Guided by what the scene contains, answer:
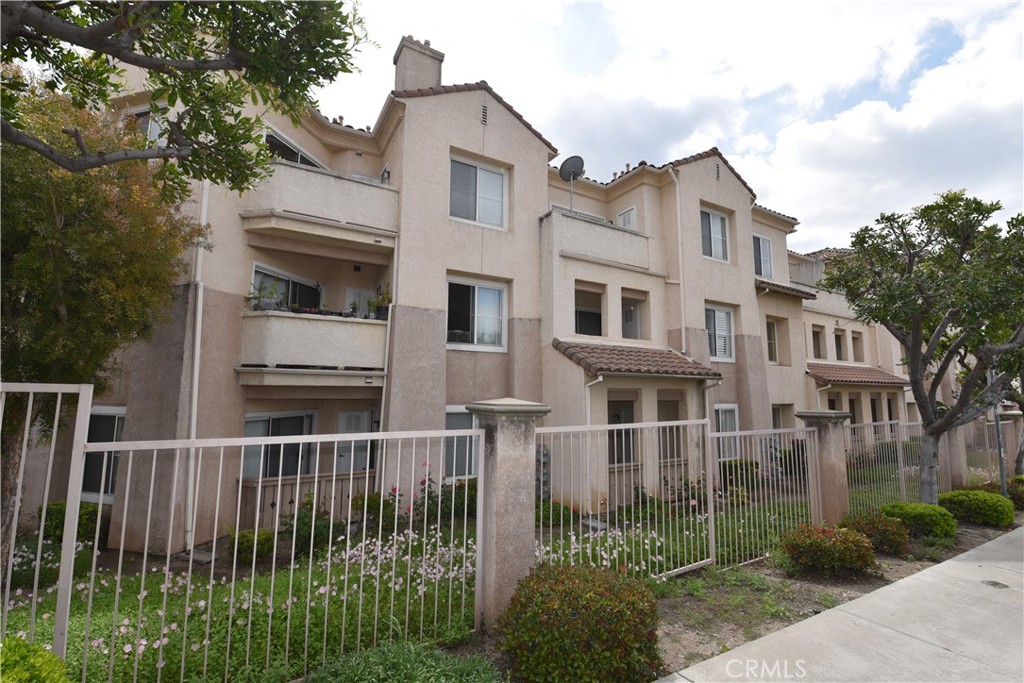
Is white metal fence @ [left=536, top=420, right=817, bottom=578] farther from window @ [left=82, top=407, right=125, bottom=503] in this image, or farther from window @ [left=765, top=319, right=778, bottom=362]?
window @ [left=765, top=319, right=778, bottom=362]

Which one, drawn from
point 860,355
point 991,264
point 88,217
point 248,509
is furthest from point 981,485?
point 88,217

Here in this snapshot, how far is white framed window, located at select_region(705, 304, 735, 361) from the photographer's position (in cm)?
1577

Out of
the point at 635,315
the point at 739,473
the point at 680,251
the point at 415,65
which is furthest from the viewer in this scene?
the point at 635,315

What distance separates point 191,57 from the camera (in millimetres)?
4965

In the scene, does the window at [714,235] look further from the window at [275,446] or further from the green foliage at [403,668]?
the green foliage at [403,668]

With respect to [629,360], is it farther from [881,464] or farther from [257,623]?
[257,623]

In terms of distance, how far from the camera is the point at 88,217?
255 inches

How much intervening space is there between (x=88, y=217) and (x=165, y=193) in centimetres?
230

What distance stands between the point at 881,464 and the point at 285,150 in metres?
15.9

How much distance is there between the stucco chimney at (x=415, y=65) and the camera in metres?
12.6

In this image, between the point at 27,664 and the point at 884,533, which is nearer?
the point at 27,664

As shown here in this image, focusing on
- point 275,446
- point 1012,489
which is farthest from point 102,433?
point 1012,489

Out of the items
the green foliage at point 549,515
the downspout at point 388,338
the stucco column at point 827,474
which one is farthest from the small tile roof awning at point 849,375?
the downspout at point 388,338

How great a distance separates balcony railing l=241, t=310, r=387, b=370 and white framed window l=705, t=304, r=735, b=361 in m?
11.1
